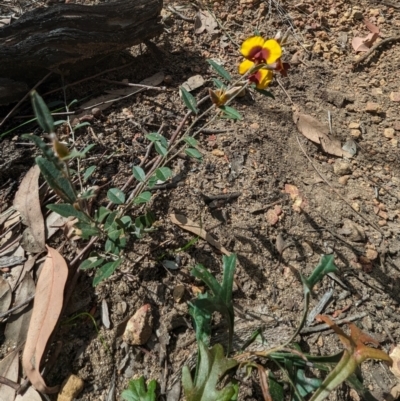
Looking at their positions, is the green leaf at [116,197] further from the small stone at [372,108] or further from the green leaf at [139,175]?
the small stone at [372,108]

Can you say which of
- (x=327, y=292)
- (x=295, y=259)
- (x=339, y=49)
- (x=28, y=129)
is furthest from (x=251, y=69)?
(x=339, y=49)

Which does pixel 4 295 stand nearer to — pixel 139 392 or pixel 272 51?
pixel 139 392

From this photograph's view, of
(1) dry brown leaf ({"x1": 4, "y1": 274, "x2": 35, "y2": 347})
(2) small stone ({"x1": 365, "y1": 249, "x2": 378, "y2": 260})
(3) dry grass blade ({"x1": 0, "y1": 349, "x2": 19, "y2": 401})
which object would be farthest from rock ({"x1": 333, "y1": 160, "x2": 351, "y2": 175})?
(3) dry grass blade ({"x1": 0, "y1": 349, "x2": 19, "y2": 401})

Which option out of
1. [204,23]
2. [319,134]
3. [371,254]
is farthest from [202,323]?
[204,23]

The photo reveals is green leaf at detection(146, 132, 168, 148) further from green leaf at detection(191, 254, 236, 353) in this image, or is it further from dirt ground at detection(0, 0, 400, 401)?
green leaf at detection(191, 254, 236, 353)

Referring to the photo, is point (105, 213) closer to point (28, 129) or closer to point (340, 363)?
point (28, 129)

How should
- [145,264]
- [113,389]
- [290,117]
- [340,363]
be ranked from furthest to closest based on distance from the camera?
1. [290,117]
2. [145,264]
3. [113,389]
4. [340,363]
